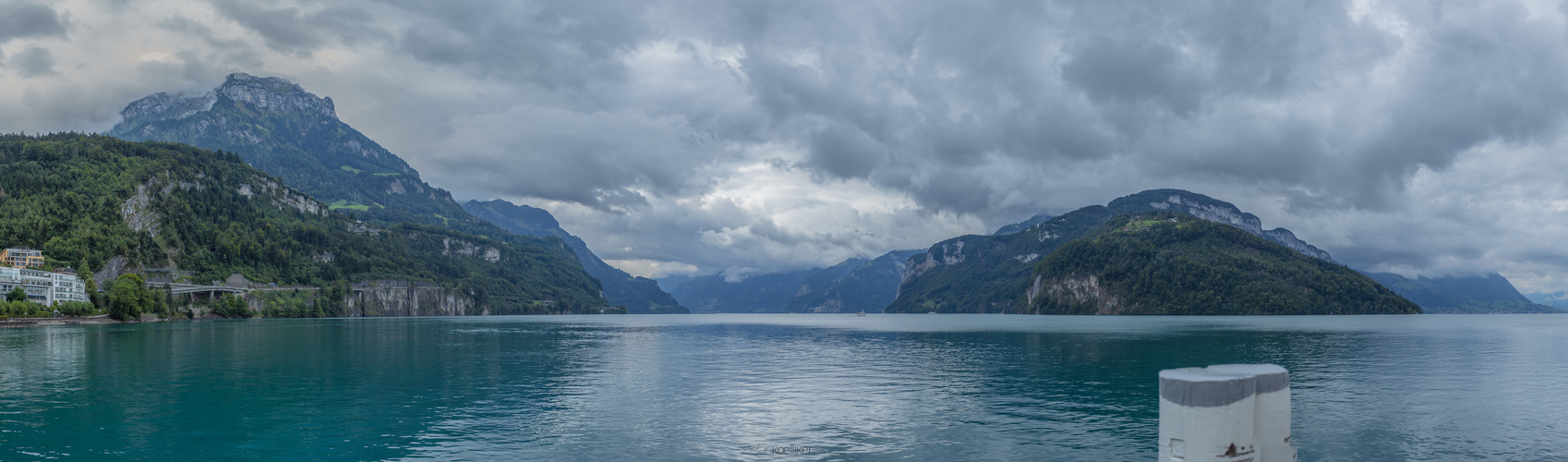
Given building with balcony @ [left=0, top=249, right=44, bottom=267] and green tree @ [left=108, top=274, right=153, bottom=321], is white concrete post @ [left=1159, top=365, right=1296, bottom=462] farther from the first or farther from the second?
building with balcony @ [left=0, top=249, right=44, bottom=267]

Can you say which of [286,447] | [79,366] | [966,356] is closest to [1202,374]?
[286,447]

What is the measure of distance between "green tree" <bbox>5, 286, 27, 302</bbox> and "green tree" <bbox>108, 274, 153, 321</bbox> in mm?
15470

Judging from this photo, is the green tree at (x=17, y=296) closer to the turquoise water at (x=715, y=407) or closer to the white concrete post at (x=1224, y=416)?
the turquoise water at (x=715, y=407)

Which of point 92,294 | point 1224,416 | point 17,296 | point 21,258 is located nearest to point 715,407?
point 1224,416

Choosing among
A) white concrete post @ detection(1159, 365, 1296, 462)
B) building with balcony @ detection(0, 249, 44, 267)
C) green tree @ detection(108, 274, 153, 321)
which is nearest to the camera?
white concrete post @ detection(1159, 365, 1296, 462)

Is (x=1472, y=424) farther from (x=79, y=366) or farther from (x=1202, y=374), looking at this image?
(x=79, y=366)

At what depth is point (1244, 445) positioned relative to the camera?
37.2 feet

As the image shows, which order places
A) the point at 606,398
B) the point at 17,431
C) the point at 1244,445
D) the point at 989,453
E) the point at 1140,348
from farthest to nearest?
the point at 1140,348
the point at 606,398
the point at 17,431
the point at 989,453
the point at 1244,445

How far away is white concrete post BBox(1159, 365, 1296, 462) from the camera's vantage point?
1104 centimetres

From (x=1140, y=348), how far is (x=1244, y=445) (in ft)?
266

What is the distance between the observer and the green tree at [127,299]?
171500mm

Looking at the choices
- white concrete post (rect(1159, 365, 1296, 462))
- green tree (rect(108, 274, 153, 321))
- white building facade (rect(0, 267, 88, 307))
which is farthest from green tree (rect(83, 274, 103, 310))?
white concrete post (rect(1159, 365, 1296, 462))

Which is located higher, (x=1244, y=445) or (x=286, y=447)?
(x=1244, y=445)

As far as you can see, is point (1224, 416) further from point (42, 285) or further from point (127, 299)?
point (42, 285)
